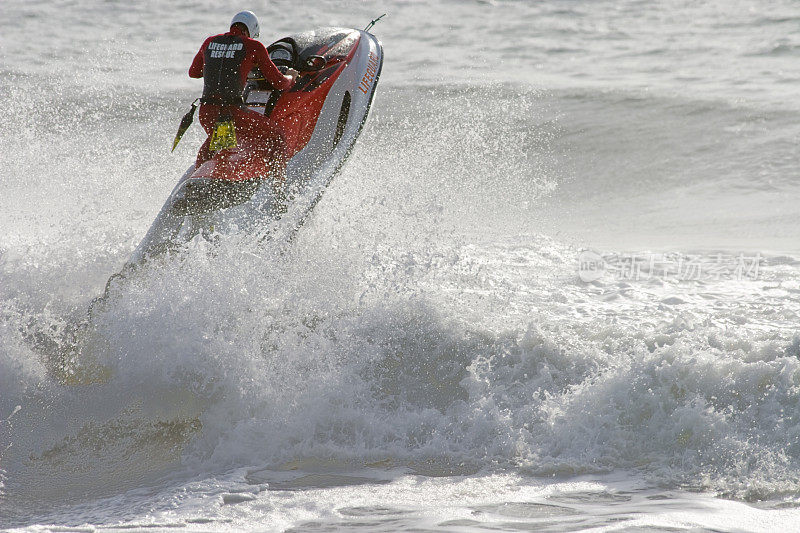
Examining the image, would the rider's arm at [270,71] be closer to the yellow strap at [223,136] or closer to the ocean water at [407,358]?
the yellow strap at [223,136]

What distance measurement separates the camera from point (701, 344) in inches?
180

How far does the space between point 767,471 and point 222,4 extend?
15.7 metres

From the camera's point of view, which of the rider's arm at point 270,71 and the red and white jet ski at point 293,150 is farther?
the rider's arm at point 270,71

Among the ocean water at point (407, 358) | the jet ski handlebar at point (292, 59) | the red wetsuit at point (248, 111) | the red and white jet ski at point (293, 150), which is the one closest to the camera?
the ocean water at point (407, 358)

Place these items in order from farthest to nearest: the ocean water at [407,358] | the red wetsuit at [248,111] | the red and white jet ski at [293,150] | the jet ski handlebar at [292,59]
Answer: the jet ski handlebar at [292,59] → the red wetsuit at [248,111] → the red and white jet ski at [293,150] → the ocean water at [407,358]

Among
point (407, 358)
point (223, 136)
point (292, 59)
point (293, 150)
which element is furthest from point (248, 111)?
point (407, 358)

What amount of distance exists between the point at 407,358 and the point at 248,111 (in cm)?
180

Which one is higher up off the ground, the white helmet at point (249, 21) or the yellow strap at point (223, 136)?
the white helmet at point (249, 21)

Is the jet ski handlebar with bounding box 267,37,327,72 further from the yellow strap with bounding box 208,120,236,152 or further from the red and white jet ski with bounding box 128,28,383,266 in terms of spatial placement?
the yellow strap with bounding box 208,120,236,152

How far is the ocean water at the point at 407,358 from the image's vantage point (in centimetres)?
358

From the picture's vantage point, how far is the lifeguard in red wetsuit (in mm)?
4871

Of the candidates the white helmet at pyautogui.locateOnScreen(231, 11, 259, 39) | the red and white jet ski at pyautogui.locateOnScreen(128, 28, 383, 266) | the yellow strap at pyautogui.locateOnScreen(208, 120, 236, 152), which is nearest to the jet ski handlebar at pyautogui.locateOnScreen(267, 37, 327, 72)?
the red and white jet ski at pyautogui.locateOnScreen(128, 28, 383, 266)

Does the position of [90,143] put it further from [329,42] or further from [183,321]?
[183,321]

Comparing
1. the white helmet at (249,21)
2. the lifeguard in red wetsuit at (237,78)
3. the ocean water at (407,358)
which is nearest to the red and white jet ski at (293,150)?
the lifeguard in red wetsuit at (237,78)
